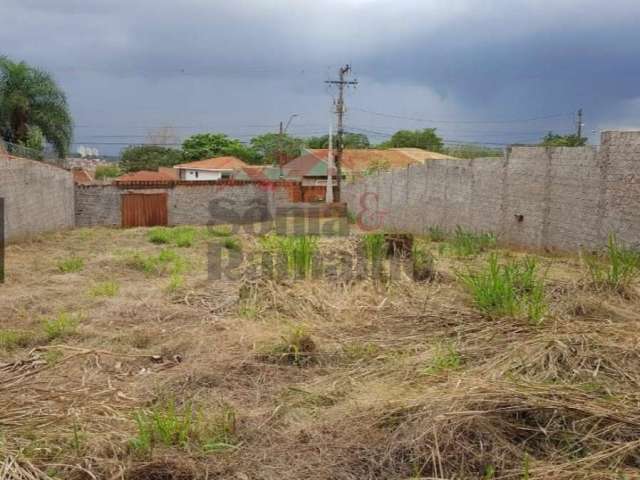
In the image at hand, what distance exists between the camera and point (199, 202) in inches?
826

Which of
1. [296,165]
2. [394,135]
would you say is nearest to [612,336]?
[296,165]

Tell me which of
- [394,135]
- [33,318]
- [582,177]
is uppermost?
[394,135]

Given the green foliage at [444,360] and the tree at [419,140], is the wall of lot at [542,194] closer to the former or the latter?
the green foliage at [444,360]

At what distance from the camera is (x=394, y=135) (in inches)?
2136

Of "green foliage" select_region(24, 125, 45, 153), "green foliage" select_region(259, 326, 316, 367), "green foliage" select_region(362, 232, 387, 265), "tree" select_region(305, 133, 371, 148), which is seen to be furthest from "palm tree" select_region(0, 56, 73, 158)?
"tree" select_region(305, 133, 371, 148)

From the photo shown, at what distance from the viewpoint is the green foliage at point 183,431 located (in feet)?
9.18

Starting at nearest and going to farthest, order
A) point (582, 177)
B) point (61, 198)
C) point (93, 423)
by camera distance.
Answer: point (93, 423) → point (582, 177) → point (61, 198)

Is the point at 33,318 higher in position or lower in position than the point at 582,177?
lower

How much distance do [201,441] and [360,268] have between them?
4122 mm

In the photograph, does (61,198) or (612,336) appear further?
(61,198)

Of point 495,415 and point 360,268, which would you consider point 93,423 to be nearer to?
point 495,415

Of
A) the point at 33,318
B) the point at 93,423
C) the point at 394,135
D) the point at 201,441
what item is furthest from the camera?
the point at 394,135

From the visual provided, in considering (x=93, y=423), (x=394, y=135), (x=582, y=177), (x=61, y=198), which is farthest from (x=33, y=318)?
(x=394, y=135)

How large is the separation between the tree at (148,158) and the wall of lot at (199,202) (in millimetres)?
28982
